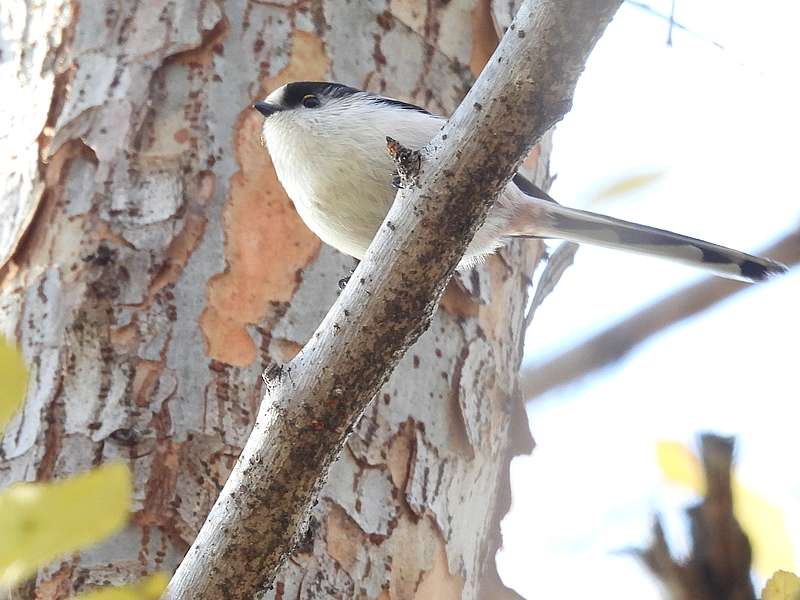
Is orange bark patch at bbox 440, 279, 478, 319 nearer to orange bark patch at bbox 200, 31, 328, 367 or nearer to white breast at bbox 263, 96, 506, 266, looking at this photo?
white breast at bbox 263, 96, 506, 266

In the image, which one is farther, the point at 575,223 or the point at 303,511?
the point at 575,223

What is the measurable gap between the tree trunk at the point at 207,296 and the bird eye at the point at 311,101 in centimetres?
8

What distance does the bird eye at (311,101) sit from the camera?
→ 1.79m

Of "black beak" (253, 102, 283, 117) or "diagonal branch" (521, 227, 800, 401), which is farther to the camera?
"diagonal branch" (521, 227, 800, 401)

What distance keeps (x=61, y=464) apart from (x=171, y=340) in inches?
10.0

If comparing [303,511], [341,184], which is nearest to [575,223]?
[341,184]

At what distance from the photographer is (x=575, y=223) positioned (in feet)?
6.17

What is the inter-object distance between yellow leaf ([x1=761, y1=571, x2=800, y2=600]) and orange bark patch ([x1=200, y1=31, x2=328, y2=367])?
3.42 feet

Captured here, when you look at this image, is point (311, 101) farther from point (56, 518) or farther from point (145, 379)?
point (56, 518)

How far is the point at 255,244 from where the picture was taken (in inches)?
67.7

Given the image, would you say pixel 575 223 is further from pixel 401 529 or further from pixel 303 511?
pixel 303 511

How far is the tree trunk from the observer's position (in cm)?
149

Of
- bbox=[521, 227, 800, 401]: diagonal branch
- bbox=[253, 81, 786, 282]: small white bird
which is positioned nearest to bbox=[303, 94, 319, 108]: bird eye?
bbox=[253, 81, 786, 282]: small white bird

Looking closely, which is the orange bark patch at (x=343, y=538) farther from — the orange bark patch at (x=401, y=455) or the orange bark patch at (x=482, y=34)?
the orange bark patch at (x=482, y=34)
